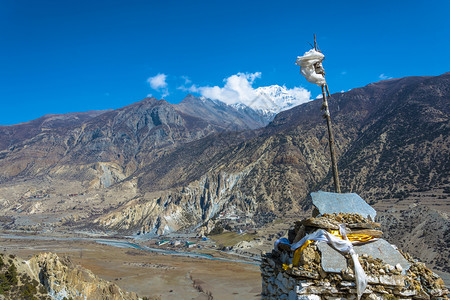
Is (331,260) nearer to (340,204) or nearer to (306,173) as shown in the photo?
(340,204)

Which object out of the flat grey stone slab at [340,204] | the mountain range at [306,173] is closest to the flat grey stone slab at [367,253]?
the flat grey stone slab at [340,204]

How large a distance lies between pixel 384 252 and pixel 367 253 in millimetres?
346

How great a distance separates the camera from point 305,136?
476 ft

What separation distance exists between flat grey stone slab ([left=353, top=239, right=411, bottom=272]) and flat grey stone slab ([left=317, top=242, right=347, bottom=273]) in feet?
1.41

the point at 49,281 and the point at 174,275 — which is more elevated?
the point at 49,281

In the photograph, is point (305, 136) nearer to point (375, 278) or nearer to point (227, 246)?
point (227, 246)

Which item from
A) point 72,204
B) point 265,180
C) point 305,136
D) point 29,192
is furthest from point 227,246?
point 29,192

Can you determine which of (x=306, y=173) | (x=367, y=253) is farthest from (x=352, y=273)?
(x=306, y=173)

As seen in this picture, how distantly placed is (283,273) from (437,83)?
15766cm

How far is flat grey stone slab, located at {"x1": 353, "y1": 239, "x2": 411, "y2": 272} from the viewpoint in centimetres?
501

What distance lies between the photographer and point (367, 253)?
5.03 m

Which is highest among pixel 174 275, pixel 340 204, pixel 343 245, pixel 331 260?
pixel 340 204

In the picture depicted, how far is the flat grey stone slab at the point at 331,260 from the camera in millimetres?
4688

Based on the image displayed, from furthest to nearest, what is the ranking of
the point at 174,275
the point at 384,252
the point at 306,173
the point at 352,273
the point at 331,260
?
the point at 306,173, the point at 174,275, the point at 384,252, the point at 331,260, the point at 352,273
